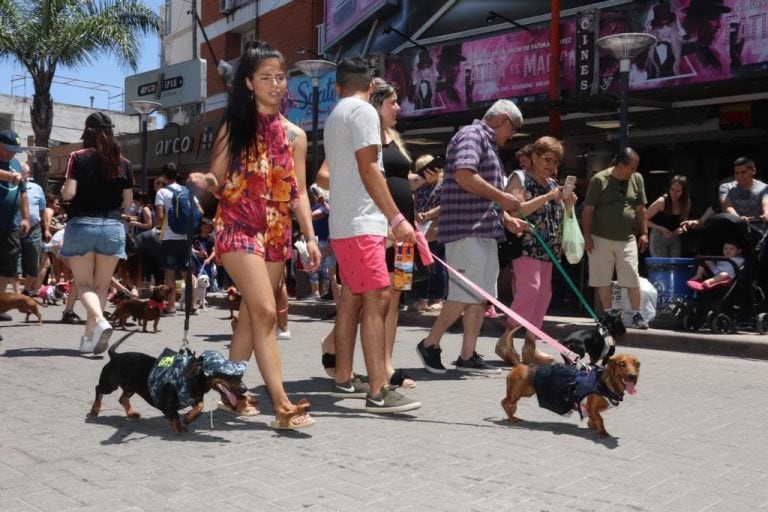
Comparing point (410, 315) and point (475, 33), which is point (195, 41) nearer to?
point (475, 33)

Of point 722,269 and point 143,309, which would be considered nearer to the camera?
point 722,269

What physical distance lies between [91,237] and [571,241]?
3.89 m

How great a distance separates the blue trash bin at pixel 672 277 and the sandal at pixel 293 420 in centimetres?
620

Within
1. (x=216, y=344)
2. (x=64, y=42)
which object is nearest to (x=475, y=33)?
Answer: (x=216, y=344)

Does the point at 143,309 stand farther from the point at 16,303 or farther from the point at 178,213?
the point at 178,213

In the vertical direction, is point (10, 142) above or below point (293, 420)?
above

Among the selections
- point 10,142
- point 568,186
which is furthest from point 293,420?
point 10,142

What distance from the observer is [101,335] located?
6742 millimetres

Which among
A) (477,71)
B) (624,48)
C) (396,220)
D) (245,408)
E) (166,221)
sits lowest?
(245,408)

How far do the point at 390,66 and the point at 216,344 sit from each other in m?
9.25

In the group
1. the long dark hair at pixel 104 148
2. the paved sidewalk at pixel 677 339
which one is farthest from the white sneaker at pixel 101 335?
the paved sidewalk at pixel 677 339

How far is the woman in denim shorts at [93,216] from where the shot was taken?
23.0ft

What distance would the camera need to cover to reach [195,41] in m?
28.3

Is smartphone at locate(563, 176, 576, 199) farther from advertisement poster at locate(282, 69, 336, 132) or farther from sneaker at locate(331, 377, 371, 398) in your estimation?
advertisement poster at locate(282, 69, 336, 132)
